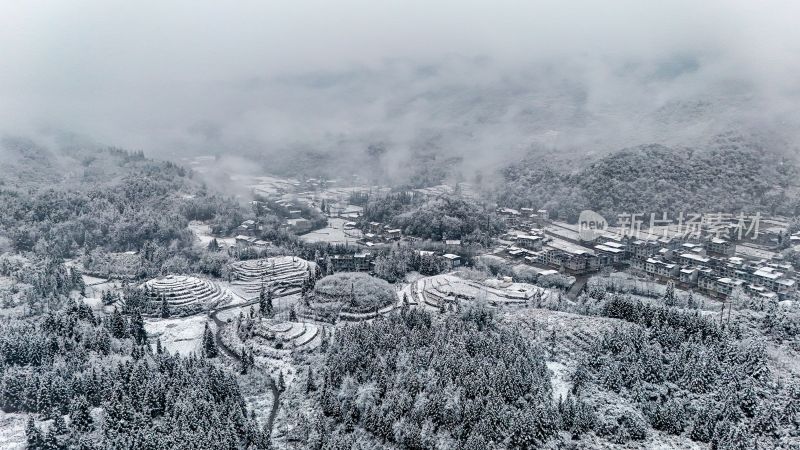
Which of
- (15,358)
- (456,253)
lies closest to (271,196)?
(456,253)

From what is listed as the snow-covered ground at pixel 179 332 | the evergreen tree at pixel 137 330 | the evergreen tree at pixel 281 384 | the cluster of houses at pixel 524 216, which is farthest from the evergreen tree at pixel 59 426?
the cluster of houses at pixel 524 216

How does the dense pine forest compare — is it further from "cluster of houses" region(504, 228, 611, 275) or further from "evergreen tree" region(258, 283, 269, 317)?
"cluster of houses" region(504, 228, 611, 275)

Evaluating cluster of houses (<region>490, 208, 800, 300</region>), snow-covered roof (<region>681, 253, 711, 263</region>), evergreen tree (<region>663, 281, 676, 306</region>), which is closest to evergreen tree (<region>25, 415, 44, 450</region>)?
evergreen tree (<region>663, 281, 676, 306</region>)

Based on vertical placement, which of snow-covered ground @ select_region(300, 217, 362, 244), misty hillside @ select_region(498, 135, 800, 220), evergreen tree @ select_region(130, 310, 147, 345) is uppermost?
misty hillside @ select_region(498, 135, 800, 220)

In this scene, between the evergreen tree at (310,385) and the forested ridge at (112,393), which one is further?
the evergreen tree at (310,385)

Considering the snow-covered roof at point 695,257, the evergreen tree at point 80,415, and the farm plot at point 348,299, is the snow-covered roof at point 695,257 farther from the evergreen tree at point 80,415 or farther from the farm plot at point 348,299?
the evergreen tree at point 80,415

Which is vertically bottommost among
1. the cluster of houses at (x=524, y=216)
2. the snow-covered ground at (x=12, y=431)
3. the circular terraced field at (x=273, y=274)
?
the snow-covered ground at (x=12, y=431)

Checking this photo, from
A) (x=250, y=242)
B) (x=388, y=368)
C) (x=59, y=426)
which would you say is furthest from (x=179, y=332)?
(x=250, y=242)
